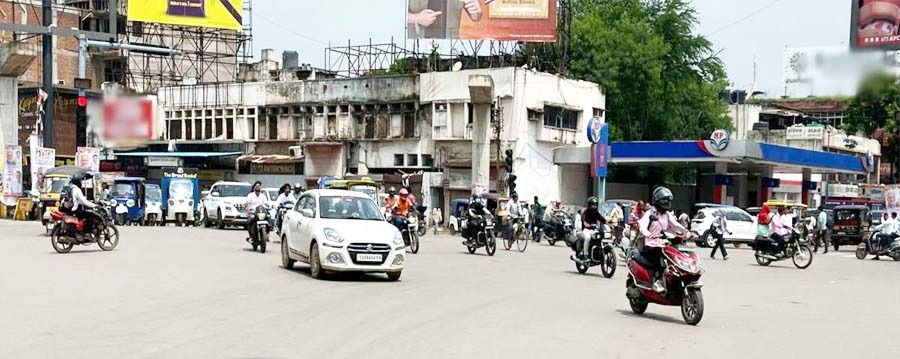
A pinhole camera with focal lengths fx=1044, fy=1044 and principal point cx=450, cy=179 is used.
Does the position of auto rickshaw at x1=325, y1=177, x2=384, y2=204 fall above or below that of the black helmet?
below

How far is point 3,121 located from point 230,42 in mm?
22983

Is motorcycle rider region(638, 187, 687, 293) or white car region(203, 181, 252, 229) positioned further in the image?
white car region(203, 181, 252, 229)

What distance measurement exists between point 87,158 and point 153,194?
10.5 feet

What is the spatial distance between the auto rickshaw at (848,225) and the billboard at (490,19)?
15.7 m

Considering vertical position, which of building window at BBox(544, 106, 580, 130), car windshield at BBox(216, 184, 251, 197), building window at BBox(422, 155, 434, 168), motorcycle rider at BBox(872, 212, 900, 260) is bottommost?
motorcycle rider at BBox(872, 212, 900, 260)

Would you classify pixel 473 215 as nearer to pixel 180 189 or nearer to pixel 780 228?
pixel 780 228

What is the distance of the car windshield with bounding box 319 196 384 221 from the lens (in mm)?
18797

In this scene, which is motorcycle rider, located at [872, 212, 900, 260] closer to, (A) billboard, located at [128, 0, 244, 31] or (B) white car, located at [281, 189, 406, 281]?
(B) white car, located at [281, 189, 406, 281]

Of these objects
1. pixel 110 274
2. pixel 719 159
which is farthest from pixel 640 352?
pixel 719 159

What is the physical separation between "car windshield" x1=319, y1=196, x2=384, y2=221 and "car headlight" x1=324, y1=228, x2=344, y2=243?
0.85m

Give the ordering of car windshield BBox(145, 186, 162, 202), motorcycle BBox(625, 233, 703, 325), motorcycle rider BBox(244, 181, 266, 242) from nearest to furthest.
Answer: motorcycle BBox(625, 233, 703, 325)
motorcycle rider BBox(244, 181, 266, 242)
car windshield BBox(145, 186, 162, 202)

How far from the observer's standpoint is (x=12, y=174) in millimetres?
46812

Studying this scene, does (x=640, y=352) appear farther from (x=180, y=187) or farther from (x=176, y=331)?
(x=180, y=187)

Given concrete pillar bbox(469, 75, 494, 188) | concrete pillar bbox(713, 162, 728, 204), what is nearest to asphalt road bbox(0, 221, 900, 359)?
concrete pillar bbox(469, 75, 494, 188)
